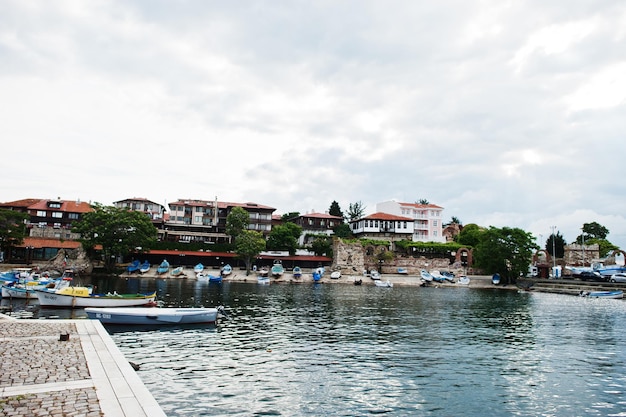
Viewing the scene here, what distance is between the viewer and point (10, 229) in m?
71.8

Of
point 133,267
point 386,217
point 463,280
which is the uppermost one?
point 386,217

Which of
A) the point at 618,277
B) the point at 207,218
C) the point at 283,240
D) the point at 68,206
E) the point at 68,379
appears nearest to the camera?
the point at 68,379

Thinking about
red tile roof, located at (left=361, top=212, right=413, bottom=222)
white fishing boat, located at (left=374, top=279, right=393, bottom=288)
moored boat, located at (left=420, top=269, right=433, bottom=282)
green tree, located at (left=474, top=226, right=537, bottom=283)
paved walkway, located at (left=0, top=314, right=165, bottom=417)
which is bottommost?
white fishing boat, located at (left=374, top=279, right=393, bottom=288)

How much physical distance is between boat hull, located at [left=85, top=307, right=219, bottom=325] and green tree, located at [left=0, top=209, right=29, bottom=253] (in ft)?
188

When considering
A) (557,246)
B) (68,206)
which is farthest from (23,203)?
(557,246)

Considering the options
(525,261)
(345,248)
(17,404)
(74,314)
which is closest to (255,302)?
(74,314)

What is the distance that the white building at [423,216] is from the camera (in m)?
112

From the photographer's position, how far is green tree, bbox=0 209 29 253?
7100 centimetres

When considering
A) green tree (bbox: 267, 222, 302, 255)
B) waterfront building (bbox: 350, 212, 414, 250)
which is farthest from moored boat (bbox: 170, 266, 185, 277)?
waterfront building (bbox: 350, 212, 414, 250)

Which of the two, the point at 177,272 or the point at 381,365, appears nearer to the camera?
the point at 381,365

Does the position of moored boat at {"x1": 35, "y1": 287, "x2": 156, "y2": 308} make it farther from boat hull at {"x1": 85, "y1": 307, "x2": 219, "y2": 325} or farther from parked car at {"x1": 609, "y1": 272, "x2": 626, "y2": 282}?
parked car at {"x1": 609, "y1": 272, "x2": 626, "y2": 282}

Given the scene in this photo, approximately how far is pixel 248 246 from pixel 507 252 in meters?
48.8

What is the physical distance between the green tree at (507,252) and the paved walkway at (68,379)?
76.4 metres

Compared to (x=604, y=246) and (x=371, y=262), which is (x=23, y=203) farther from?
(x=604, y=246)
